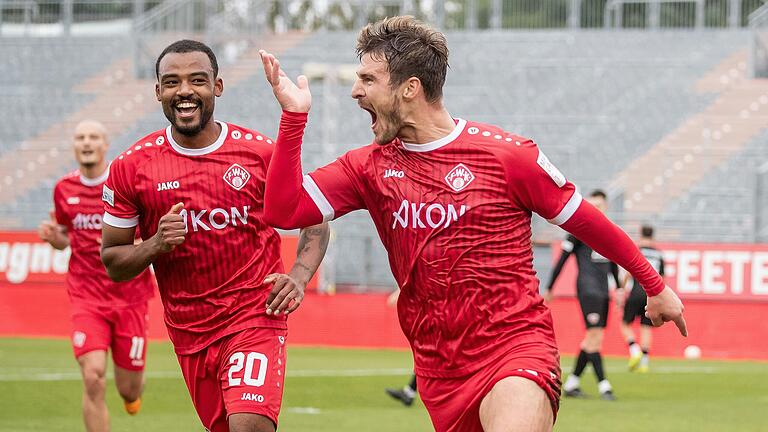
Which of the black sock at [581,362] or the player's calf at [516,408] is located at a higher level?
the player's calf at [516,408]

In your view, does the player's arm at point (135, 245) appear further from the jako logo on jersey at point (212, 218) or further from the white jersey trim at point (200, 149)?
the white jersey trim at point (200, 149)

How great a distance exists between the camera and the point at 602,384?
14.9 metres

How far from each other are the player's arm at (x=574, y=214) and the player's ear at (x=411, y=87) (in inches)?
19.2

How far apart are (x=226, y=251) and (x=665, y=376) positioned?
12886mm

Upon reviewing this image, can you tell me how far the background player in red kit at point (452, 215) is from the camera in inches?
216

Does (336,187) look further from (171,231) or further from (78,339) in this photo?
(78,339)

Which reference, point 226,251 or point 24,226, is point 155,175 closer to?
point 226,251

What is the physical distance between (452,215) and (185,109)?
5.47ft

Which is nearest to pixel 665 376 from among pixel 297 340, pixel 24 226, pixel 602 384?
pixel 602 384

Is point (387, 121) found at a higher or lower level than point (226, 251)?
higher

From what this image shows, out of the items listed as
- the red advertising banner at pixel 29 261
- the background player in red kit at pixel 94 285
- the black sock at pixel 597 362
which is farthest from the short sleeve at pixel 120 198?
the red advertising banner at pixel 29 261

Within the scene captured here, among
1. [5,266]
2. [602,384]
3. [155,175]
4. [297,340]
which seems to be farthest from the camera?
[5,266]

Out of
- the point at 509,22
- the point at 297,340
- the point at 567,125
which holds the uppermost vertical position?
the point at 509,22

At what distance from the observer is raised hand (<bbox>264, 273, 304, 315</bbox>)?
623 cm
